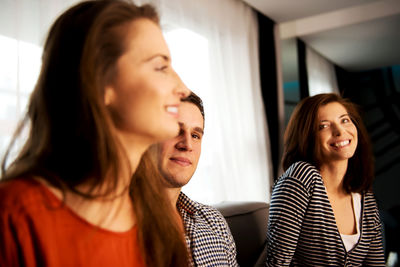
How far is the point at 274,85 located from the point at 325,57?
1.53 m

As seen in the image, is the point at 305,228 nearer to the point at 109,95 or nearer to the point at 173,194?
the point at 173,194

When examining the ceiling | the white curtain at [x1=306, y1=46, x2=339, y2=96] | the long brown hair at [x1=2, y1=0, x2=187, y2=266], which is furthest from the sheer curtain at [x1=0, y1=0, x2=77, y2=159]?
the white curtain at [x1=306, y1=46, x2=339, y2=96]

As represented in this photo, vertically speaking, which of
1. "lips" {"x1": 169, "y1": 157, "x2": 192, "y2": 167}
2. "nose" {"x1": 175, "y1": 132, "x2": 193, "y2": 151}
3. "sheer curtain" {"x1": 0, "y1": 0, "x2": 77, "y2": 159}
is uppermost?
"sheer curtain" {"x1": 0, "y1": 0, "x2": 77, "y2": 159}

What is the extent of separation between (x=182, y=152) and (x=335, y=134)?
92 cm

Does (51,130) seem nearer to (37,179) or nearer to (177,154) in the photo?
(37,179)

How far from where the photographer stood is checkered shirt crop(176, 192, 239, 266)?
1.01m

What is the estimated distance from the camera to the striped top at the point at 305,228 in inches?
57.4

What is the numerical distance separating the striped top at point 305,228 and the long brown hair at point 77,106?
39.3 inches

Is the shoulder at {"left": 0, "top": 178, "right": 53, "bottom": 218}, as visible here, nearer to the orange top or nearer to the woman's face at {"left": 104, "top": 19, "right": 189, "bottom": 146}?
the orange top

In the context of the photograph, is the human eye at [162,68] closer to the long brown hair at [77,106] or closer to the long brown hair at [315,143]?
the long brown hair at [77,106]

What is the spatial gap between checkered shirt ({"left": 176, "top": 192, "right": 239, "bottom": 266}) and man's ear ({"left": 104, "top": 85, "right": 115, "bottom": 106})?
1.73ft

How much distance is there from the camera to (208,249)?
104cm

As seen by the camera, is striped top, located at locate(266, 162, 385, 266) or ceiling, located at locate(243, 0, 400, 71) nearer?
striped top, located at locate(266, 162, 385, 266)

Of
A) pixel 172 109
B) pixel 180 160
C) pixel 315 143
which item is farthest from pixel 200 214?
pixel 315 143
